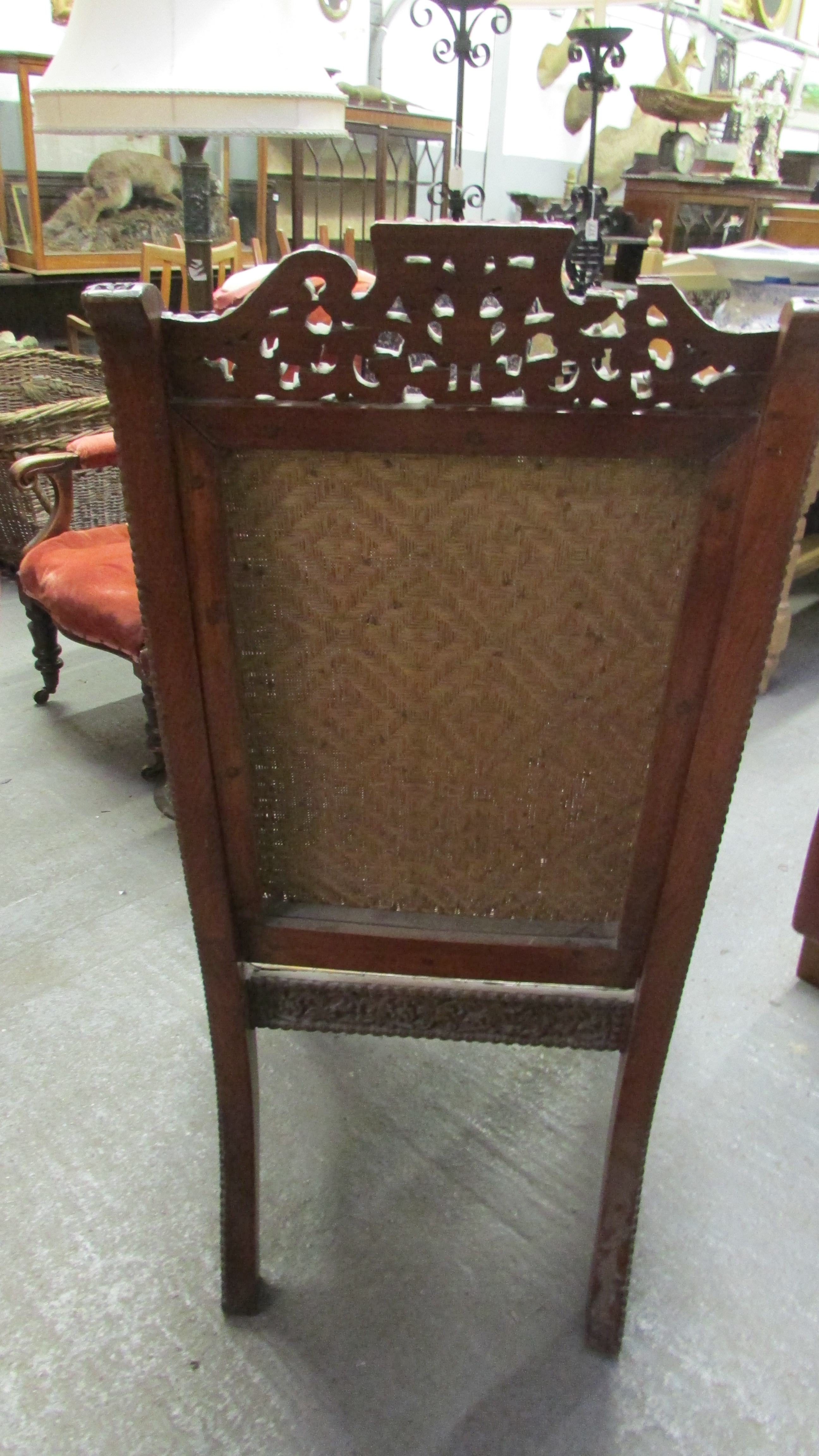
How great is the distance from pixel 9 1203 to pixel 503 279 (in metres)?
1.20

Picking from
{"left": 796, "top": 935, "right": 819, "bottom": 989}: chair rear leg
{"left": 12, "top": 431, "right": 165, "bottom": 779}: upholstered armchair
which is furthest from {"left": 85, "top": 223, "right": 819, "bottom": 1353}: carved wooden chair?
{"left": 12, "top": 431, "right": 165, "bottom": 779}: upholstered armchair

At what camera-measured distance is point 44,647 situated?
7.88 ft

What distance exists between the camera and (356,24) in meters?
4.39

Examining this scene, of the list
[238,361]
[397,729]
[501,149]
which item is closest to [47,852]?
[397,729]

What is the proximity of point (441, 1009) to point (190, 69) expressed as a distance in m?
1.26

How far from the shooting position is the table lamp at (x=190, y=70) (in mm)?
1377

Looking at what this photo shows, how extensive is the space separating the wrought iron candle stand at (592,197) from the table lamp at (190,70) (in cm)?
80

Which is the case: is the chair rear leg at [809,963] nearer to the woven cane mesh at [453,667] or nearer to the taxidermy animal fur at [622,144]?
the woven cane mesh at [453,667]

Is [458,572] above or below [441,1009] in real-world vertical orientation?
above

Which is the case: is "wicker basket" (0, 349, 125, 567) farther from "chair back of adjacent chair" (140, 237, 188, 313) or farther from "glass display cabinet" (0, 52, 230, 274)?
"glass display cabinet" (0, 52, 230, 274)

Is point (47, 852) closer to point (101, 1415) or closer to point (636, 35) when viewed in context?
point (101, 1415)

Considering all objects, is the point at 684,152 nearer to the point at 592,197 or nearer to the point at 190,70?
the point at 592,197

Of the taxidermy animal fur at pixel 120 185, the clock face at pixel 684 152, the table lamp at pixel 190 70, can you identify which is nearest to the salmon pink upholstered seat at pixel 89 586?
the table lamp at pixel 190 70

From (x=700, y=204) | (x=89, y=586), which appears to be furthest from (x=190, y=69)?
(x=700, y=204)
